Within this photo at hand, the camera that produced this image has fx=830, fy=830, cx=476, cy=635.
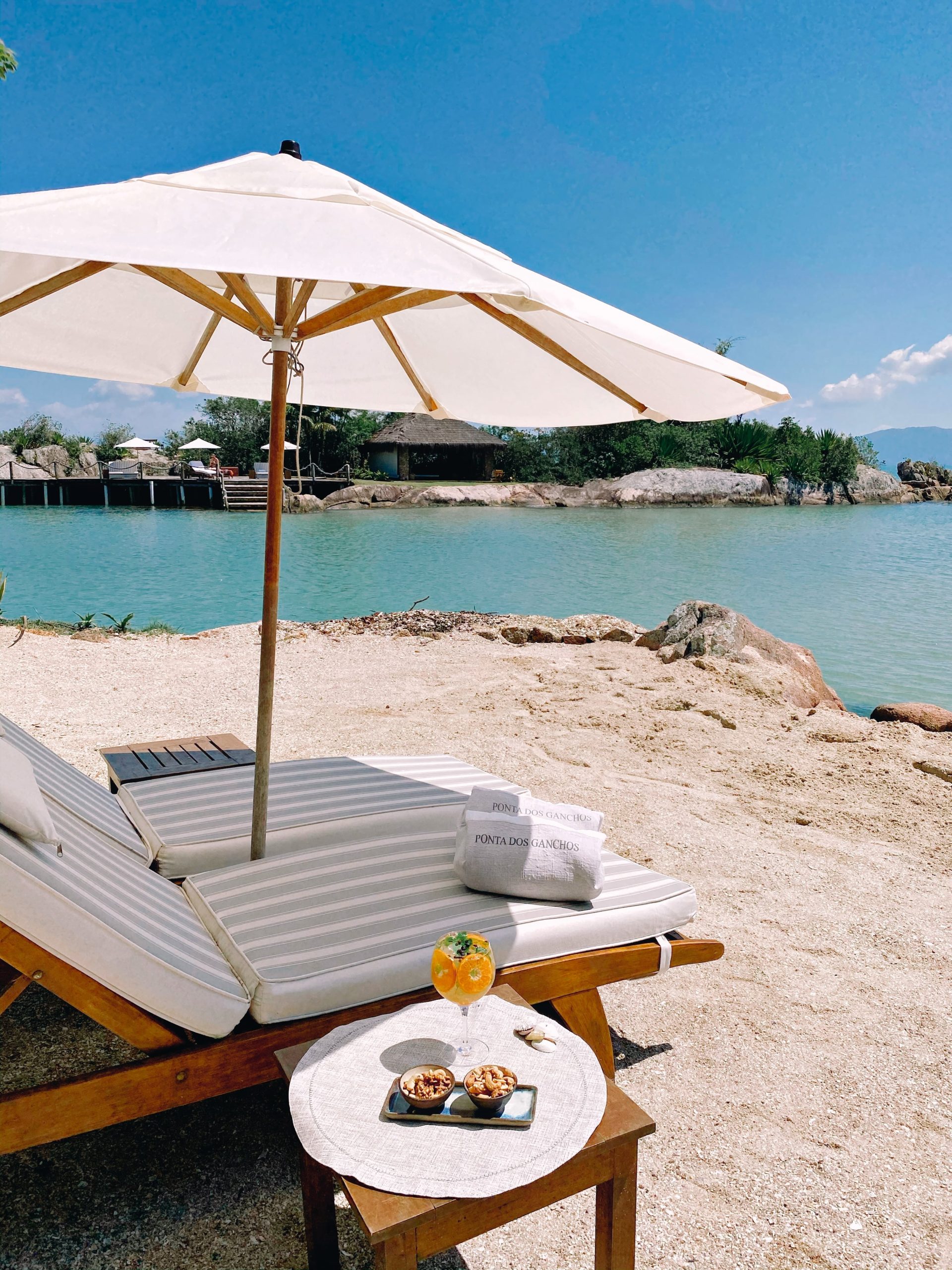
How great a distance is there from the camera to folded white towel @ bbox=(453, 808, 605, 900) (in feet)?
7.19

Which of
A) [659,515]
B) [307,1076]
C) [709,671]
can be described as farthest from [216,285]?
[659,515]

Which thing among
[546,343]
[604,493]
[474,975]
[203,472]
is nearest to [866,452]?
[604,493]

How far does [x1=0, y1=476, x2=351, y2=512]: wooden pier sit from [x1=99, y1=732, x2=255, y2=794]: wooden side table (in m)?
29.9

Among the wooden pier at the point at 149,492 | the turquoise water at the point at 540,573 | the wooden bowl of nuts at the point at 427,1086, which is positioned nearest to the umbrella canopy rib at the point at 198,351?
the wooden bowl of nuts at the point at 427,1086

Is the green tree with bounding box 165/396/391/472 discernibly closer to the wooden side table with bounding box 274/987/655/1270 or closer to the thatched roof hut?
the thatched roof hut

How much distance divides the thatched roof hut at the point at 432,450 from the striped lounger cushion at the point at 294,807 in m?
35.7

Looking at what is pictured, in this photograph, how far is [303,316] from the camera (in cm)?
306

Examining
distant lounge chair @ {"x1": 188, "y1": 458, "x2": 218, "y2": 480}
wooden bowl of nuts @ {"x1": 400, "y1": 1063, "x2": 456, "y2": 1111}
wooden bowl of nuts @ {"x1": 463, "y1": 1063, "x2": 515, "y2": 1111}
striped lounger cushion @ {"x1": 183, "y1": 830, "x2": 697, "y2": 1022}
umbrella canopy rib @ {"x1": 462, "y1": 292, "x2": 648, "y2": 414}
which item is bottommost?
striped lounger cushion @ {"x1": 183, "y1": 830, "x2": 697, "y2": 1022}

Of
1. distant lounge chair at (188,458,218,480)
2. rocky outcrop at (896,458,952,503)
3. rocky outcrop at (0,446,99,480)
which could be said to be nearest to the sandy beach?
distant lounge chair at (188,458,218,480)

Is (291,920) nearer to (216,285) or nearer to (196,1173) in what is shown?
(196,1173)

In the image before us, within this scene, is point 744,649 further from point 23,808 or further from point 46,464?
point 46,464

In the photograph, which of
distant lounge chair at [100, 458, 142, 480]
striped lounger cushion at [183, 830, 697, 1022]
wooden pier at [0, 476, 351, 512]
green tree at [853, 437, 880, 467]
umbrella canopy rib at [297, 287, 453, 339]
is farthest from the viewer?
green tree at [853, 437, 880, 467]

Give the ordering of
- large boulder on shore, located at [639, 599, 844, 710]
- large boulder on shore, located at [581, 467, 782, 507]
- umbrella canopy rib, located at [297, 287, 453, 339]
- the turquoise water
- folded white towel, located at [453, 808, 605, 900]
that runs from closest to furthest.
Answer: folded white towel, located at [453, 808, 605, 900] < umbrella canopy rib, located at [297, 287, 453, 339] < large boulder on shore, located at [639, 599, 844, 710] < the turquoise water < large boulder on shore, located at [581, 467, 782, 507]

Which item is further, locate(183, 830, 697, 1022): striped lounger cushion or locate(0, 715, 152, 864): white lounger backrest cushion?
locate(0, 715, 152, 864): white lounger backrest cushion
